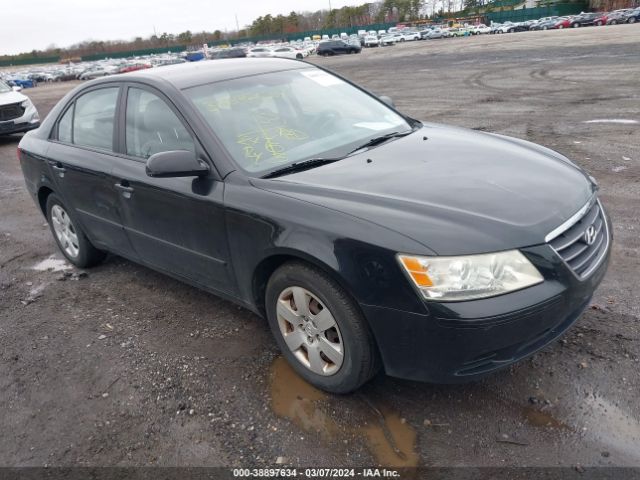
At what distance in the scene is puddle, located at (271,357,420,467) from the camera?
2541mm

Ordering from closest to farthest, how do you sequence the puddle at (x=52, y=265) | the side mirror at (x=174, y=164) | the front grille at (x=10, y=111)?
the side mirror at (x=174, y=164)
the puddle at (x=52, y=265)
the front grille at (x=10, y=111)

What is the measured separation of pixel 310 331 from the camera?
290 cm

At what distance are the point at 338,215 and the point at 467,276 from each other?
0.67m

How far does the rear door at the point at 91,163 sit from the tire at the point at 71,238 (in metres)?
0.19

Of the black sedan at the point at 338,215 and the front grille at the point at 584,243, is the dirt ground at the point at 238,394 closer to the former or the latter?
the black sedan at the point at 338,215

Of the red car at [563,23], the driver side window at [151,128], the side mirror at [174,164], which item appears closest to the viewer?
the side mirror at [174,164]

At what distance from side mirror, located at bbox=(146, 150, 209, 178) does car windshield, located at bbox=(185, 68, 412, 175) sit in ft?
0.78

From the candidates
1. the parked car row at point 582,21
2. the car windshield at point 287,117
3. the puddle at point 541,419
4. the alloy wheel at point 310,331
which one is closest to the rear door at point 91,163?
the car windshield at point 287,117

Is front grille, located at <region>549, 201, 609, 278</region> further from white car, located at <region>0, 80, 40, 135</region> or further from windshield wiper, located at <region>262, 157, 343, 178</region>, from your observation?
white car, located at <region>0, 80, 40, 135</region>

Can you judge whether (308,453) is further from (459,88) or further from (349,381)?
(459,88)

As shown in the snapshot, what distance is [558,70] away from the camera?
56.6 ft

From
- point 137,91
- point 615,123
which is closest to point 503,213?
point 137,91

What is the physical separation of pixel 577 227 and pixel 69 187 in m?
3.82

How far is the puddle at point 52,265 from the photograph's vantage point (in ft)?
16.8
